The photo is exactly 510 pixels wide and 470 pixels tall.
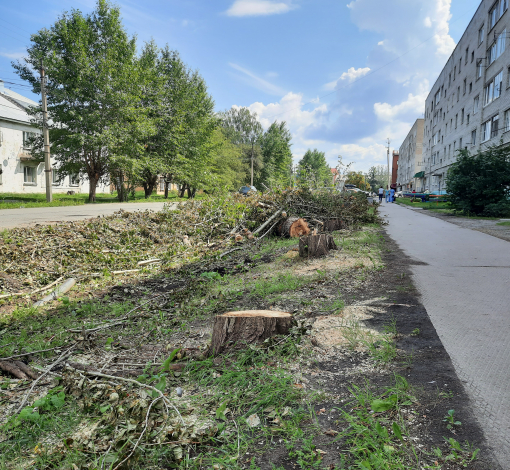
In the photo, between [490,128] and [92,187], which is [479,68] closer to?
[490,128]

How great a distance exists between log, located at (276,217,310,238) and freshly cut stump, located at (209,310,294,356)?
7044 millimetres

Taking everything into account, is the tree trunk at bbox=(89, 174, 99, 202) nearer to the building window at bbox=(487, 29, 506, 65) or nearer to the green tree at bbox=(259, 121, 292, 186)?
the building window at bbox=(487, 29, 506, 65)

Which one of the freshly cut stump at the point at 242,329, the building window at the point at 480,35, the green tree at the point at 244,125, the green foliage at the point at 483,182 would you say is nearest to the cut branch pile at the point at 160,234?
the freshly cut stump at the point at 242,329

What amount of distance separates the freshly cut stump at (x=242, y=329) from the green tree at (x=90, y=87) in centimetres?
2276

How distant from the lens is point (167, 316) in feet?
16.0

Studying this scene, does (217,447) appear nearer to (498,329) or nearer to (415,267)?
(498,329)

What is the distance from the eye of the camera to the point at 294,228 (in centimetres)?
1041

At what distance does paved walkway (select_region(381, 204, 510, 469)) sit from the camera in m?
2.27

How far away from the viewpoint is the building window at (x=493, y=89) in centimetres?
2633

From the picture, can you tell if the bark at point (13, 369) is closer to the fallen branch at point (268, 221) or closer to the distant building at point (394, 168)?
the fallen branch at point (268, 221)

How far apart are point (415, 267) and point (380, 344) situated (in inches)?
140

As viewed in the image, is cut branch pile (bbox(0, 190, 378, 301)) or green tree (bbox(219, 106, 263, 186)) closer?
cut branch pile (bbox(0, 190, 378, 301))

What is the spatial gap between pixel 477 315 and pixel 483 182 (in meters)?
15.3

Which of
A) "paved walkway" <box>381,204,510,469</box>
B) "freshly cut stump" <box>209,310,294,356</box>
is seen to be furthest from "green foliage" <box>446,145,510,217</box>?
"freshly cut stump" <box>209,310,294,356</box>
